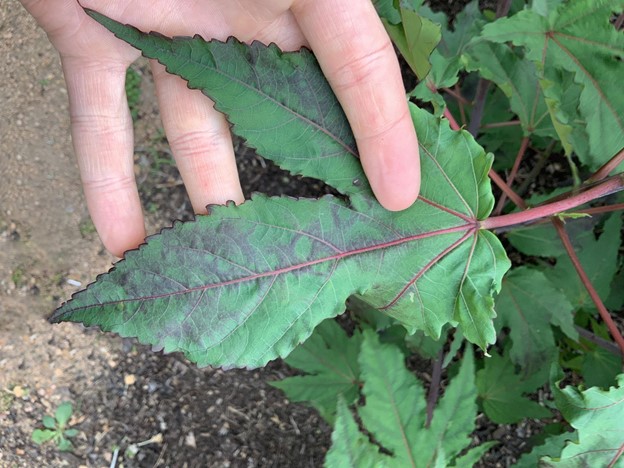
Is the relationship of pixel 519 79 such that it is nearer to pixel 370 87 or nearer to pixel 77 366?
pixel 370 87

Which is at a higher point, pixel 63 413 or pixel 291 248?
pixel 291 248

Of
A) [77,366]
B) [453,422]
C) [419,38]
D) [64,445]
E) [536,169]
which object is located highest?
[419,38]

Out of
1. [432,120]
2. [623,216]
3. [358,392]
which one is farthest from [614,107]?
[358,392]

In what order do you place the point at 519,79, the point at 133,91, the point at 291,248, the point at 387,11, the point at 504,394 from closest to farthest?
the point at 291,248
the point at 387,11
the point at 519,79
the point at 504,394
the point at 133,91

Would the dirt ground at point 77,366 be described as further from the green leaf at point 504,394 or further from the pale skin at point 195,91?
the pale skin at point 195,91

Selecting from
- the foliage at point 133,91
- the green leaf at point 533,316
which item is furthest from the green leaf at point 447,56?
the foliage at point 133,91

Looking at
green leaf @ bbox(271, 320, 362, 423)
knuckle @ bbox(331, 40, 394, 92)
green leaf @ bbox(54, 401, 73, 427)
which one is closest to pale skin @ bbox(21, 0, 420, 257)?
knuckle @ bbox(331, 40, 394, 92)

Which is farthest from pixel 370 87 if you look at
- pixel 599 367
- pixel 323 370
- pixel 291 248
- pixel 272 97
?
pixel 599 367
